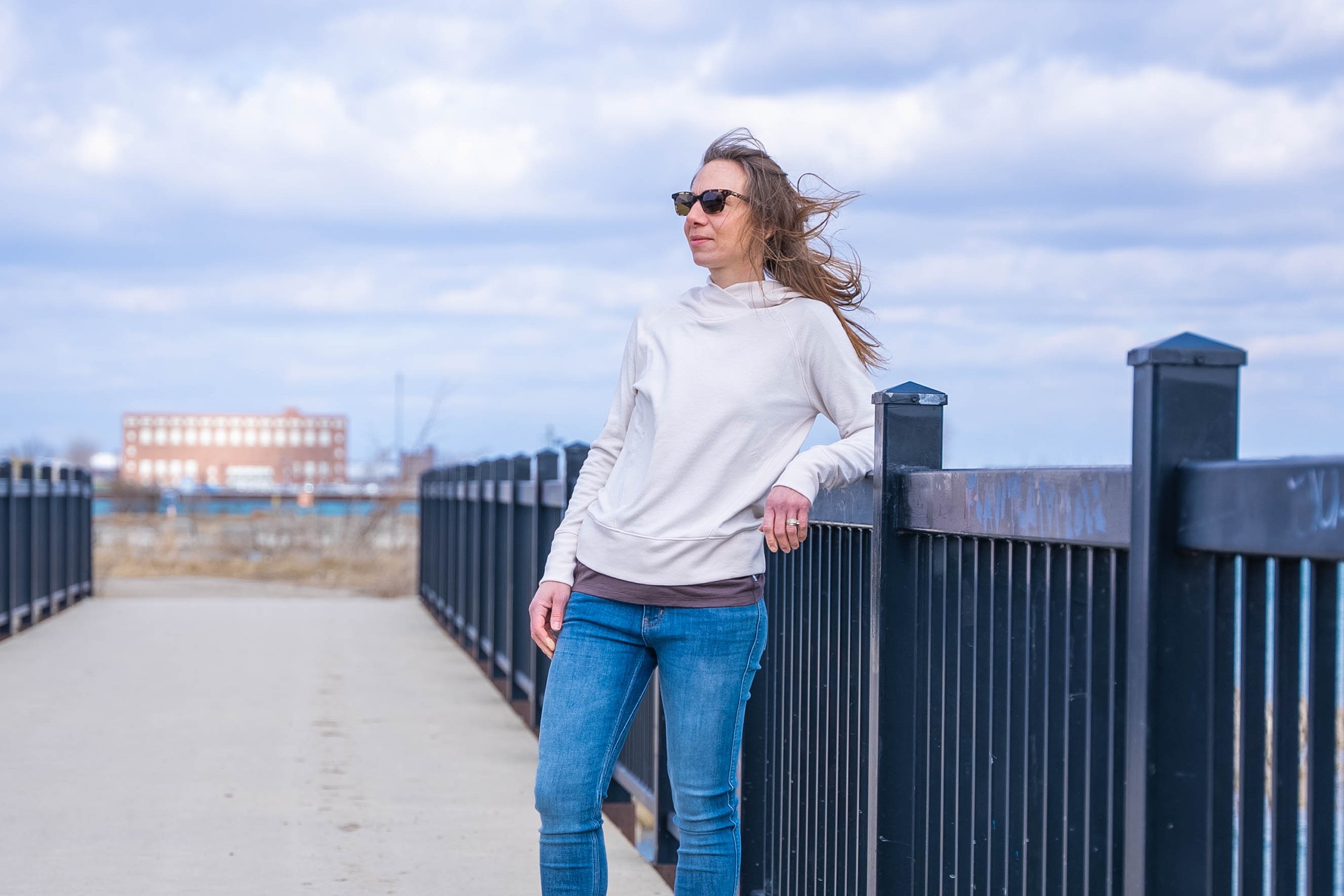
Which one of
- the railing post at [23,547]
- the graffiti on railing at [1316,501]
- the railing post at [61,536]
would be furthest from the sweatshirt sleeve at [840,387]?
the railing post at [61,536]

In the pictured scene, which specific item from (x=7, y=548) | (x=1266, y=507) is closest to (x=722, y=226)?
(x=1266, y=507)

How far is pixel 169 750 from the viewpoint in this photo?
22.9 ft

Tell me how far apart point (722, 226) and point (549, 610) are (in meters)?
0.87

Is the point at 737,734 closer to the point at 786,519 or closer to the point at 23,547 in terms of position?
the point at 786,519

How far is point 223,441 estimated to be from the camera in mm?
164125

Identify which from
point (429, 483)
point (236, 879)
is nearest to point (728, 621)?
point (236, 879)

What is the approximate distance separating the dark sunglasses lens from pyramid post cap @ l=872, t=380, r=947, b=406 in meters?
0.53

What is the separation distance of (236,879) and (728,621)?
2419 millimetres

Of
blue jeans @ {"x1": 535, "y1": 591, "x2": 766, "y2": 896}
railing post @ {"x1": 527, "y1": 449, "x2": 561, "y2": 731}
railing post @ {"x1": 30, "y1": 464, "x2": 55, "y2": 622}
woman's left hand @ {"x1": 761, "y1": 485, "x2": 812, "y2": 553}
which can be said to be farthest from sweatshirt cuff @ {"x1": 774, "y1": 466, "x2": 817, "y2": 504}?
railing post @ {"x1": 30, "y1": 464, "x2": 55, "y2": 622}

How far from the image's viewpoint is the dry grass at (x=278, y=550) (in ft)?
75.7

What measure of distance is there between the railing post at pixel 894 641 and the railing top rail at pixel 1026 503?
0.05m

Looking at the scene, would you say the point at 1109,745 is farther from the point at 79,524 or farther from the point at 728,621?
the point at 79,524

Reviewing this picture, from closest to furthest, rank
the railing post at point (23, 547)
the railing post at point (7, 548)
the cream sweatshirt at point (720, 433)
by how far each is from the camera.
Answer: the cream sweatshirt at point (720, 433) → the railing post at point (7, 548) → the railing post at point (23, 547)

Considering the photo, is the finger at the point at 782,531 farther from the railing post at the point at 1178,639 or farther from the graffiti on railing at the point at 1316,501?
the graffiti on railing at the point at 1316,501
